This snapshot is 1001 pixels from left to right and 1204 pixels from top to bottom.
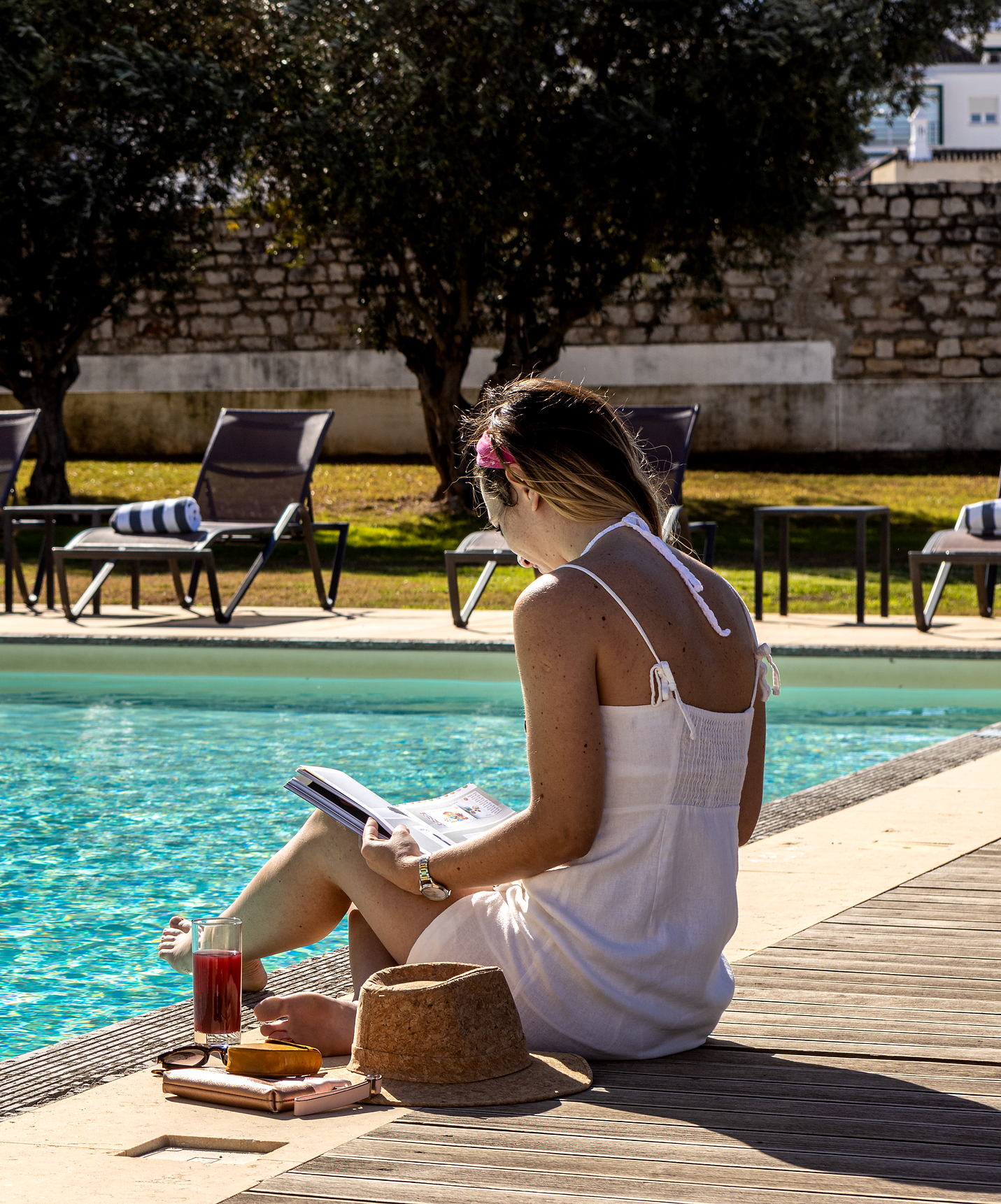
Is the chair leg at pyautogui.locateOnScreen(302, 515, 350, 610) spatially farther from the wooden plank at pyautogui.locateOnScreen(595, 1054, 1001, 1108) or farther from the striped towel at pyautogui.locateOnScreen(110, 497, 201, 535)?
the wooden plank at pyautogui.locateOnScreen(595, 1054, 1001, 1108)

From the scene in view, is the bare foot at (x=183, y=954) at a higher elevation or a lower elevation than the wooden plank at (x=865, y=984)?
higher

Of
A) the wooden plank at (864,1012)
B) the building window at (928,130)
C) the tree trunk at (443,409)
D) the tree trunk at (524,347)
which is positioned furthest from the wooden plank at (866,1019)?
the building window at (928,130)

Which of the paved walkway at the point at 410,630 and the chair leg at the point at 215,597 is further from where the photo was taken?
the chair leg at the point at 215,597

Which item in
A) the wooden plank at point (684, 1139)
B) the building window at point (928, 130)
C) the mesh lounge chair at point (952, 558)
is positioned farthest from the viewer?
the building window at point (928, 130)

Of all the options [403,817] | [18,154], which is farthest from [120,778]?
[18,154]

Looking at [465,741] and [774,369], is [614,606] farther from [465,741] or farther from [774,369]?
[774,369]

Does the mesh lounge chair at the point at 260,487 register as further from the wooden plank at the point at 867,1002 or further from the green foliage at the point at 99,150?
the wooden plank at the point at 867,1002

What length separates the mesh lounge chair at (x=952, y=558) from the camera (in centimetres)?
745

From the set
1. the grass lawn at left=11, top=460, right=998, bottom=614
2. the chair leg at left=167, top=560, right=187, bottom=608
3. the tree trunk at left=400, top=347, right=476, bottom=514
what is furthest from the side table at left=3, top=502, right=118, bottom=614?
the tree trunk at left=400, top=347, right=476, bottom=514

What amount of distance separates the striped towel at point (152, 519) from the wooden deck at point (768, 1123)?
6.30m

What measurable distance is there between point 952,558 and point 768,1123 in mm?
5987

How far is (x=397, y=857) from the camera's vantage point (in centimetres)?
217

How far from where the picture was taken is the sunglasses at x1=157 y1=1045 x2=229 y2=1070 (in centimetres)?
205

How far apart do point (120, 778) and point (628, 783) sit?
3.61 metres
